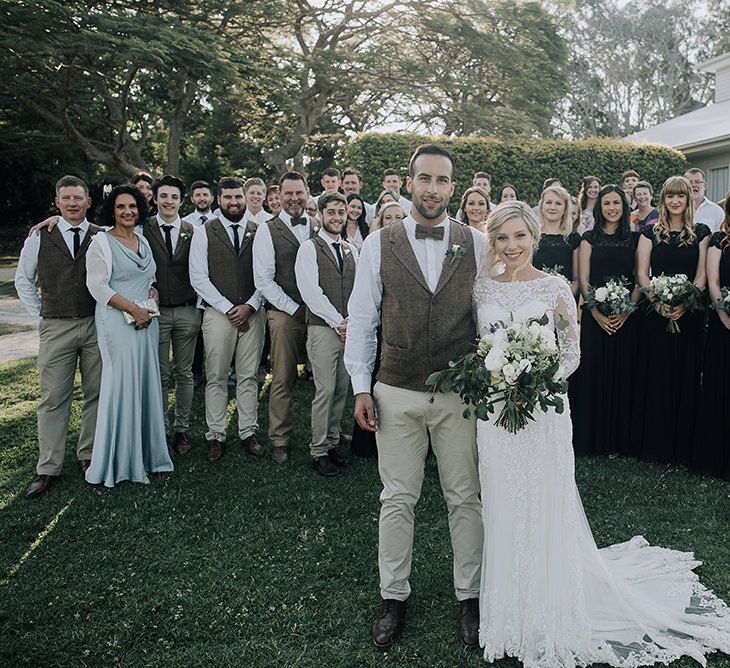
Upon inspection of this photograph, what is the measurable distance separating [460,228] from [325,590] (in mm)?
2194

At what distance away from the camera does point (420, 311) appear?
3402 mm

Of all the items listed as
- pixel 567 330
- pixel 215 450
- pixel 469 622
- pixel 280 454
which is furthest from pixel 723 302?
pixel 215 450

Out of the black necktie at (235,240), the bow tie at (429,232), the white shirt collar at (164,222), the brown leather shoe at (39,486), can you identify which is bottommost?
the brown leather shoe at (39,486)

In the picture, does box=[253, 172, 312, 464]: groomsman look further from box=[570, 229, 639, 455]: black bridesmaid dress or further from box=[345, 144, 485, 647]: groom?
box=[345, 144, 485, 647]: groom

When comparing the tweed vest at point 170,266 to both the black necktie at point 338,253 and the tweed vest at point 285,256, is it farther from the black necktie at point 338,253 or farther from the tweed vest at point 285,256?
the black necktie at point 338,253

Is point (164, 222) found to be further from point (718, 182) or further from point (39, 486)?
point (718, 182)

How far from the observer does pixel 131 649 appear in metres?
3.47

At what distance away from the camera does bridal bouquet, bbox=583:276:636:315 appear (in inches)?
230

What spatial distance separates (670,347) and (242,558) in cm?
400

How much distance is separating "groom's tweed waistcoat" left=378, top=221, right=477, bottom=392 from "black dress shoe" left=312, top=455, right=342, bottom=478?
247cm

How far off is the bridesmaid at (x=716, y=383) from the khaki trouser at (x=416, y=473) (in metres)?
3.09

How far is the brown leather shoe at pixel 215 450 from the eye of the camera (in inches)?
241

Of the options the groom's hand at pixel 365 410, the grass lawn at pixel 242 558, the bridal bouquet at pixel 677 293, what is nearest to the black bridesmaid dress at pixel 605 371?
the grass lawn at pixel 242 558

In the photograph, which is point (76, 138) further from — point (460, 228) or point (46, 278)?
point (460, 228)
